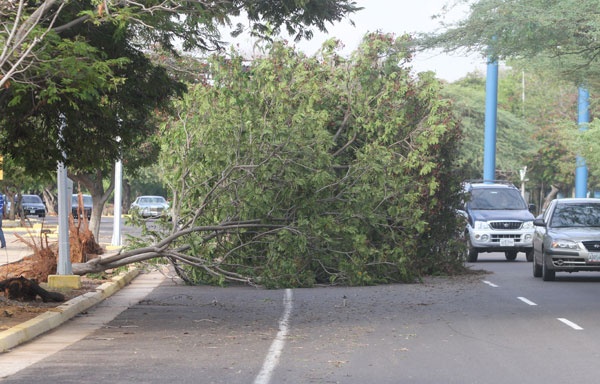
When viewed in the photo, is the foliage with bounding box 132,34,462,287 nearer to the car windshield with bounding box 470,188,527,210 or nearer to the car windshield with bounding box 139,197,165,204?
the car windshield with bounding box 470,188,527,210

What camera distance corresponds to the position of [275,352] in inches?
513

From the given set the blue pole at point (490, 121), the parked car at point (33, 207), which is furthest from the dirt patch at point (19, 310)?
the parked car at point (33, 207)

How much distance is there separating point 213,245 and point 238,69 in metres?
3.46

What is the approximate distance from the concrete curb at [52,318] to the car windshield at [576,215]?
992 cm

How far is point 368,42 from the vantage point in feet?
86.2

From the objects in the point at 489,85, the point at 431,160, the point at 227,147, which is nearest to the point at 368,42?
the point at 431,160

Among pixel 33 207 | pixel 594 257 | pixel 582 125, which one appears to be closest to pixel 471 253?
pixel 594 257

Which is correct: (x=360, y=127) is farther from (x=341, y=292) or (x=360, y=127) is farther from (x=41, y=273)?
(x=41, y=273)

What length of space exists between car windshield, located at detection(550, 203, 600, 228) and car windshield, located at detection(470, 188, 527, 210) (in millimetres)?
7708

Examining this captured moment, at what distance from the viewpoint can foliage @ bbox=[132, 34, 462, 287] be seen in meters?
20.8

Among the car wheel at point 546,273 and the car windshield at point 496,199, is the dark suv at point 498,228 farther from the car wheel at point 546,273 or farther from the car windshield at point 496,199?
the car wheel at point 546,273

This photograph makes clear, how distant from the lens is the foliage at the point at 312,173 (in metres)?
20.8

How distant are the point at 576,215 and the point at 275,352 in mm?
14405

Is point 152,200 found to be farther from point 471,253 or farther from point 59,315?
point 59,315
